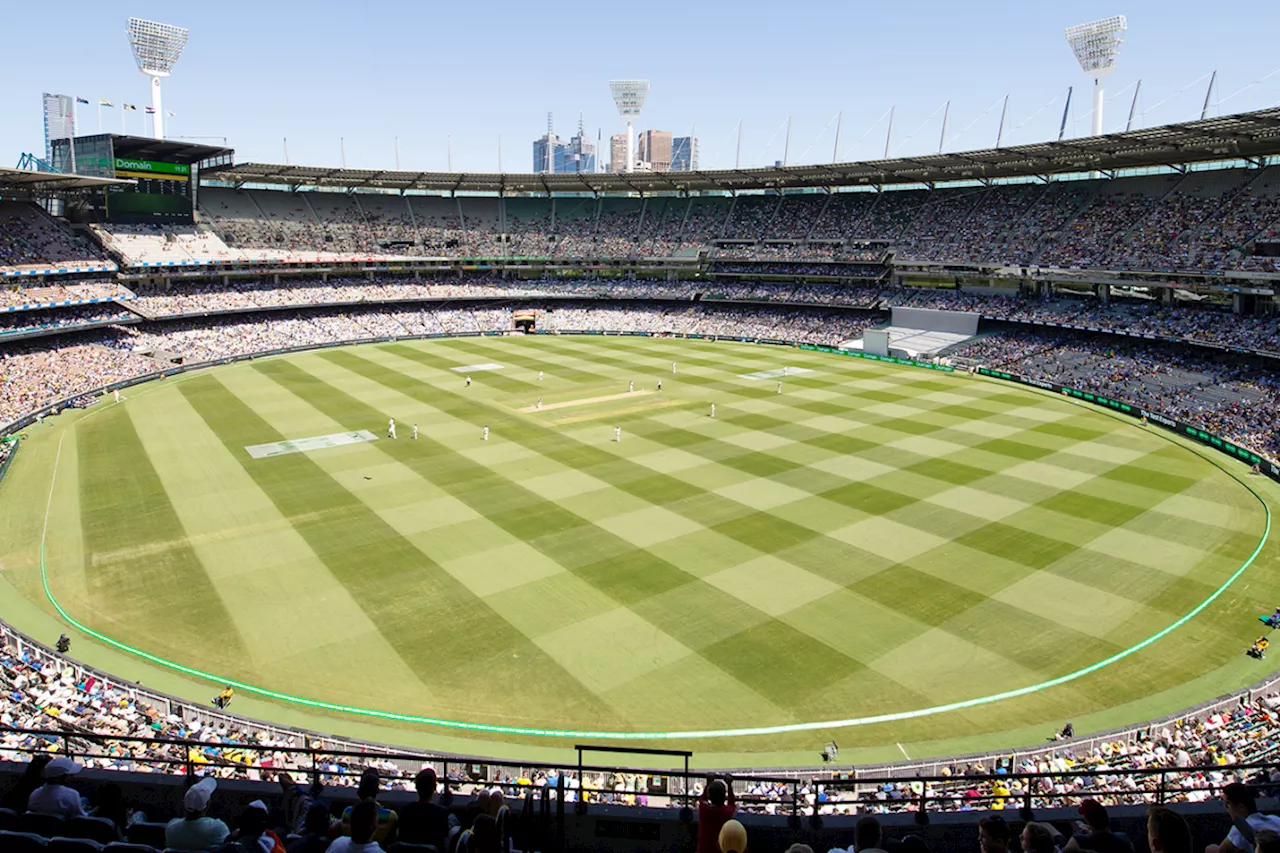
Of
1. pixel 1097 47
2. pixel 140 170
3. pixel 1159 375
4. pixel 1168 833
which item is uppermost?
pixel 1097 47

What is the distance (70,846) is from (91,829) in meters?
0.68

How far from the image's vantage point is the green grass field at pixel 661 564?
63.1 feet

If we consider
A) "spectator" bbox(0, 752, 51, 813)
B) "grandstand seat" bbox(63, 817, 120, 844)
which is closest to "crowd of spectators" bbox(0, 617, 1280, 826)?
"spectator" bbox(0, 752, 51, 813)

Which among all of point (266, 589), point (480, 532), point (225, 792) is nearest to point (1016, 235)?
point (480, 532)

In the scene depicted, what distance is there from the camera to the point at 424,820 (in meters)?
6.39

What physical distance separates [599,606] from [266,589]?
10513 millimetres

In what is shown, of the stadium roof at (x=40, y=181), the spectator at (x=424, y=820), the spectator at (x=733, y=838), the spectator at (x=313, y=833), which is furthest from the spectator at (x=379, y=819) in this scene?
the stadium roof at (x=40, y=181)

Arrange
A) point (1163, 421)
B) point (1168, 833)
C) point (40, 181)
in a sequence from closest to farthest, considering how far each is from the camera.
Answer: point (1168, 833) < point (1163, 421) < point (40, 181)

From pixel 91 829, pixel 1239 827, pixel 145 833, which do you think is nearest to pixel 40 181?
pixel 91 829

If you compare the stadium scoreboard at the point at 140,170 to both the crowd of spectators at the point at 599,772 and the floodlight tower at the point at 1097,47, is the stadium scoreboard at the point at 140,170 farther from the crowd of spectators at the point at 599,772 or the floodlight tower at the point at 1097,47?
the floodlight tower at the point at 1097,47

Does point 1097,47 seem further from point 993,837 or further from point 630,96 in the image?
point 993,837

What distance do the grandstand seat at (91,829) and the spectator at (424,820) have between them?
97.7 inches

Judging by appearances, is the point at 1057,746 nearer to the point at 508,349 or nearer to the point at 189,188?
the point at 508,349

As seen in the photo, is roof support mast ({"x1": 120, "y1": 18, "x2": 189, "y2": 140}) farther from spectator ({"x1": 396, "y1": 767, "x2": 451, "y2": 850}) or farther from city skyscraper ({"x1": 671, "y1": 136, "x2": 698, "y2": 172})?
spectator ({"x1": 396, "y1": 767, "x2": 451, "y2": 850})
